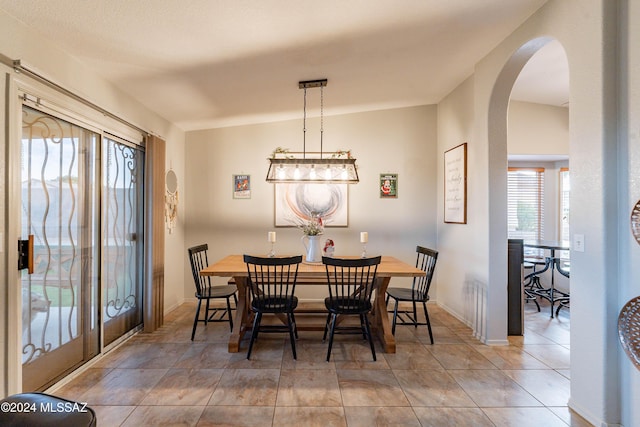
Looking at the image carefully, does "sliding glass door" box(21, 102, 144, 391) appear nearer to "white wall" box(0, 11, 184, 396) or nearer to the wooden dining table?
"white wall" box(0, 11, 184, 396)

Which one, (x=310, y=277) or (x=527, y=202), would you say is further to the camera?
(x=527, y=202)

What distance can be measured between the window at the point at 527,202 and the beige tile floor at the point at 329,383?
233 cm

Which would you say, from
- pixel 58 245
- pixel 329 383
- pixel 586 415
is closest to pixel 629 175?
pixel 586 415

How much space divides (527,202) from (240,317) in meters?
4.89

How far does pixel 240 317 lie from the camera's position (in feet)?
10.1

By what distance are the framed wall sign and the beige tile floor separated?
55.0 inches

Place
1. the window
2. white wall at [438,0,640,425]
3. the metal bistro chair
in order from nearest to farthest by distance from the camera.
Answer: white wall at [438,0,640,425] < the metal bistro chair < the window

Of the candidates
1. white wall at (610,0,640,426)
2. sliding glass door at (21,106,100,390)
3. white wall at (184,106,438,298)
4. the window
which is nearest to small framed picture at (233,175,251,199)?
white wall at (184,106,438,298)

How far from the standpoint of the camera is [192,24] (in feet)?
6.96

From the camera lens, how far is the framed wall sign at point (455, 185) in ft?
11.9

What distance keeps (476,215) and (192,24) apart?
3.08 m

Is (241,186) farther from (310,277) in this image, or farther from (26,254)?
(26,254)

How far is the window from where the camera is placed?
5188 millimetres

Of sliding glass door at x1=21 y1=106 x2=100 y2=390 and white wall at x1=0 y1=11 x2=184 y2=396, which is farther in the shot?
sliding glass door at x1=21 y1=106 x2=100 y2=390
